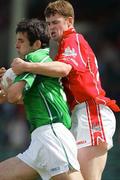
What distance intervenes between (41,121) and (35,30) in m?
0.58

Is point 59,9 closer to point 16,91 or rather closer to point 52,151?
point 16,91

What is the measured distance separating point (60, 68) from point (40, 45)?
22cm

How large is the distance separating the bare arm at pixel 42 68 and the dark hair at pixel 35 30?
0.18m

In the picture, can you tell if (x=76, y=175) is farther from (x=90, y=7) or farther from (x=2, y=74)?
(x=90, y=7)

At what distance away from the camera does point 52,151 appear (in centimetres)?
474

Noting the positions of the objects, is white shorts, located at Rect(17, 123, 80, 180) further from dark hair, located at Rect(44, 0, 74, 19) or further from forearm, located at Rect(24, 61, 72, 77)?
dark hair, located at Rect(44, 0, 74, 19)

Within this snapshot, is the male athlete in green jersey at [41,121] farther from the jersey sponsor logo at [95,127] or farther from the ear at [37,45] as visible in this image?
the jersey sponsor logo at [95,127]

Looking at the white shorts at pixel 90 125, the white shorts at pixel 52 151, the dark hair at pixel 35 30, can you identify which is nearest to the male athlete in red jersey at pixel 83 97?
the white shorts at pixel 90 125

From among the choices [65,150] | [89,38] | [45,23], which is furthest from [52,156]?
[89,38]

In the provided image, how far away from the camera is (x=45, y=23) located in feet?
16.4

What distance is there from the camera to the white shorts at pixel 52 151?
15.6ft

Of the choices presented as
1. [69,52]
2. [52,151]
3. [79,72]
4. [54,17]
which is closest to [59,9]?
[54,17]

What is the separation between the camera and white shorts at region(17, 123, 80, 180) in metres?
4.74

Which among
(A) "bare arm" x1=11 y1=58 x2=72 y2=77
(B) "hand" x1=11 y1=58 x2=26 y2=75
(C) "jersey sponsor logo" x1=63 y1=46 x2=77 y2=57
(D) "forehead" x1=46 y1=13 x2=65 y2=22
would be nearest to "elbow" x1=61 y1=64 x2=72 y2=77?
(A) "bare arm" x1=11 y1=58 x2=72 y2=77
